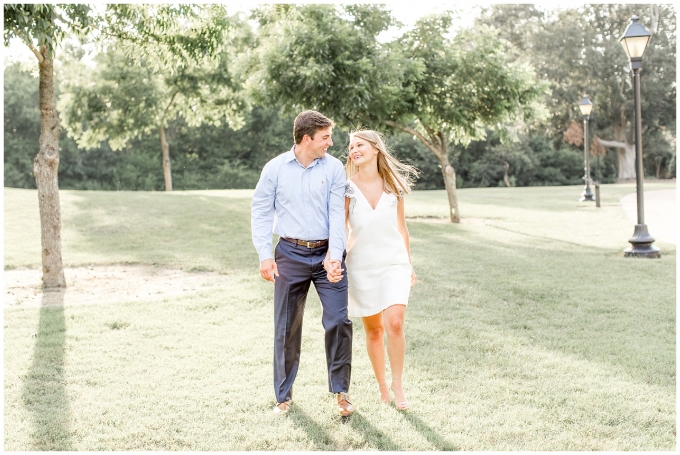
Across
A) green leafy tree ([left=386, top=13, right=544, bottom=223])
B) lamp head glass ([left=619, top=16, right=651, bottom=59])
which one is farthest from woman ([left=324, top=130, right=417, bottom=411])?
green leafy tree ([left=386, top=13, right=544, bottom=223])

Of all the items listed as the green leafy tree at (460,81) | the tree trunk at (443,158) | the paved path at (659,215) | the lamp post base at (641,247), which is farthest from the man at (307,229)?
the tree trunk at (443,158)

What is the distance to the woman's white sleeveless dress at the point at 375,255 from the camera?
15.1ft

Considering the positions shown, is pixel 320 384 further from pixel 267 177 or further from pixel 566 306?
pixel 566 306

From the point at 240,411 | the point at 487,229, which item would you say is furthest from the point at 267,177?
the point at 487,229

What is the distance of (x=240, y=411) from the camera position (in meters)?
4.63

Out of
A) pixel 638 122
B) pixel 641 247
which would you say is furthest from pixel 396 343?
pixel 638 122

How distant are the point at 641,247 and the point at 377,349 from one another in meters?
8.74

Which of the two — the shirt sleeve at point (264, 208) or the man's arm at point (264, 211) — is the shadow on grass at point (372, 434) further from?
the shirt sleeve at point (264, 208)

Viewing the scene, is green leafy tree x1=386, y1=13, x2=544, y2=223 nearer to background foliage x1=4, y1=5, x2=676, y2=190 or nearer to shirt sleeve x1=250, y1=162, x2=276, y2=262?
shirt sleeve x1=250, y1=162, x2=276, y2=262

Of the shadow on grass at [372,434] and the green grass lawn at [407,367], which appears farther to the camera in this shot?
the green grass lawn at [407,367]

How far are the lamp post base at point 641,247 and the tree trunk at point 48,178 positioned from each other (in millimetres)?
9436

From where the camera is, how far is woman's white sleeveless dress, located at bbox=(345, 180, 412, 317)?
4.60m

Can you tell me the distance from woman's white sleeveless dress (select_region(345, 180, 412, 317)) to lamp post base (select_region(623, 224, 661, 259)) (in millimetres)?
8431

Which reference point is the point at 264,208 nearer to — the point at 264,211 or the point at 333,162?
the point at 264,211
